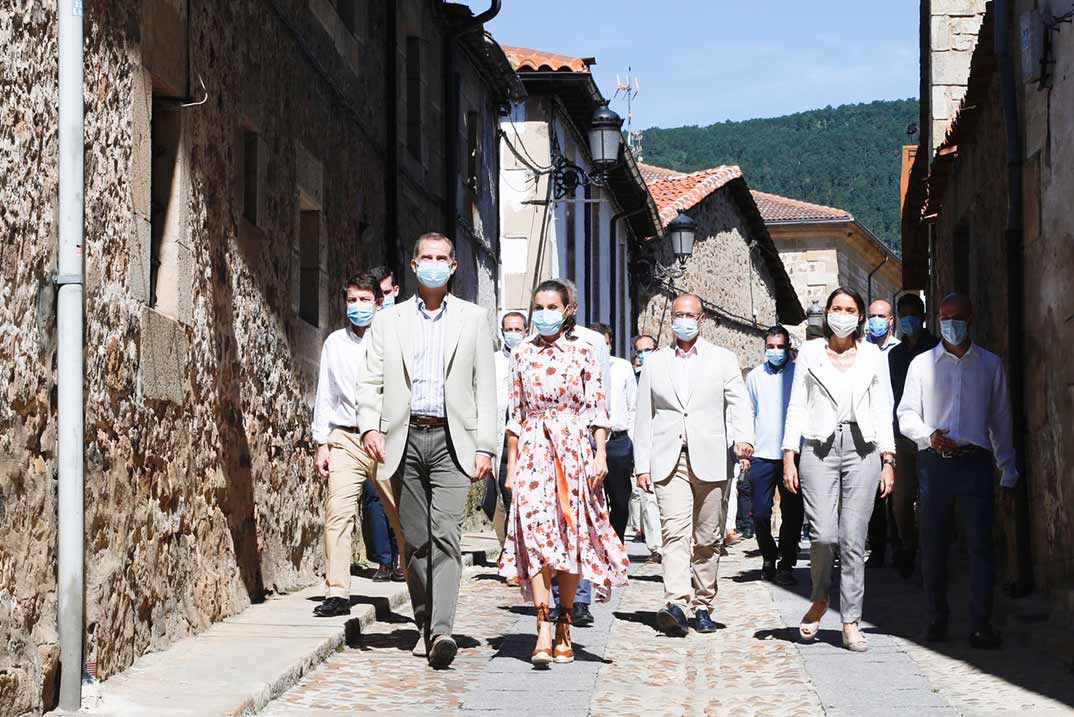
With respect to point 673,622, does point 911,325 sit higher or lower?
higher

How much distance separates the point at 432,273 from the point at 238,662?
187cm

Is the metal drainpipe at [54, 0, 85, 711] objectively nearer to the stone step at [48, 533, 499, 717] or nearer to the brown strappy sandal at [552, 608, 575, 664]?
Answer: the stone step at [48, 533, 499, 717]

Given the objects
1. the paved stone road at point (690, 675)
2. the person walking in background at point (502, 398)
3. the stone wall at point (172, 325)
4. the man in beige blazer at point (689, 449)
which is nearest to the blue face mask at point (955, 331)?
the man in beige blazer at point (689, 449)

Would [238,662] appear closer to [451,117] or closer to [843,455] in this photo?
[843,455]

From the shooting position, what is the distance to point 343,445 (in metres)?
8.76

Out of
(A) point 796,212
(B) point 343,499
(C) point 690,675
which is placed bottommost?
(C) point 690,675

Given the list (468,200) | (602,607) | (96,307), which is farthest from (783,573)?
(468,200)

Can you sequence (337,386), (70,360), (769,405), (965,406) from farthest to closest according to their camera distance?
(769,405) → (337,386) → (965,406) → (70,360)

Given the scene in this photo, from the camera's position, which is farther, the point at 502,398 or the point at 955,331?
the point at 502,398

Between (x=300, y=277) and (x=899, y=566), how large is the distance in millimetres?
4508

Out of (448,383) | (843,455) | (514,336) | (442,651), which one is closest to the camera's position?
(442,651)

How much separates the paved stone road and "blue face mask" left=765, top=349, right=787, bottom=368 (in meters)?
2.80

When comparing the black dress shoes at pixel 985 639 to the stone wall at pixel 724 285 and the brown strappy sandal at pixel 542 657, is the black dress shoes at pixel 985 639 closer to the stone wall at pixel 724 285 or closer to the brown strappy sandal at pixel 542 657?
the brown strappy sandal at pixel 542 657

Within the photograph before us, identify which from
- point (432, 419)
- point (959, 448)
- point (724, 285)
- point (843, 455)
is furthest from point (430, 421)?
point (724, 285)
